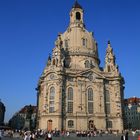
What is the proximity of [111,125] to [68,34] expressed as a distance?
28.6 m

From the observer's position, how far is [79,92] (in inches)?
2749

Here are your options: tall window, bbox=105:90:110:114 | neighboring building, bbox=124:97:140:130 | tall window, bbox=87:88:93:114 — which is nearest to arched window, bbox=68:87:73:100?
tall window, bbox=87:88:93:114

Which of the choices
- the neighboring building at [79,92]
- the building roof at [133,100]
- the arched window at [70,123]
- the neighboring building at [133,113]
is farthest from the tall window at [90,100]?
the building roof at [133,100]

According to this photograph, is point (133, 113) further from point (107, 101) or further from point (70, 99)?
point (70, 99)

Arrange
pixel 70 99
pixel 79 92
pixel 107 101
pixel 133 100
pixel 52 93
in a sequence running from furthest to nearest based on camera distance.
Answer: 1. pixel 133 100
2. pixel 107 101
3. pixel 79 92
4. pixel 70 99
5. pixel 52 93

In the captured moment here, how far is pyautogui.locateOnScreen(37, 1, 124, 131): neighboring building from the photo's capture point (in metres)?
66.9

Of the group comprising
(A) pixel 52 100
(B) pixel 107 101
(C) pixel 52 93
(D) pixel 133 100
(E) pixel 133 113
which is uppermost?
(D) pixel 133 100

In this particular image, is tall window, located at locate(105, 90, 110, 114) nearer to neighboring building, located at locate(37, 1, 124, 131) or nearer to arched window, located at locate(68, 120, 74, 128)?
neighboring building, located at locate(37, 1, 124, 131)

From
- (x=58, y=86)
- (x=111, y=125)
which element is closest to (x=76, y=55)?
(x=58, y=86)

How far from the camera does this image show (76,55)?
3059 inches

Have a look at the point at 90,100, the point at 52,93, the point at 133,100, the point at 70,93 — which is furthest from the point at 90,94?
the point at 133,100

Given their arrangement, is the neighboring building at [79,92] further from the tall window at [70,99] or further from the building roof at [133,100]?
the building roof at [133,100]

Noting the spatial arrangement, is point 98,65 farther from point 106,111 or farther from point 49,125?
point 49,125

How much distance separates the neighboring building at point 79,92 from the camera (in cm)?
6694
